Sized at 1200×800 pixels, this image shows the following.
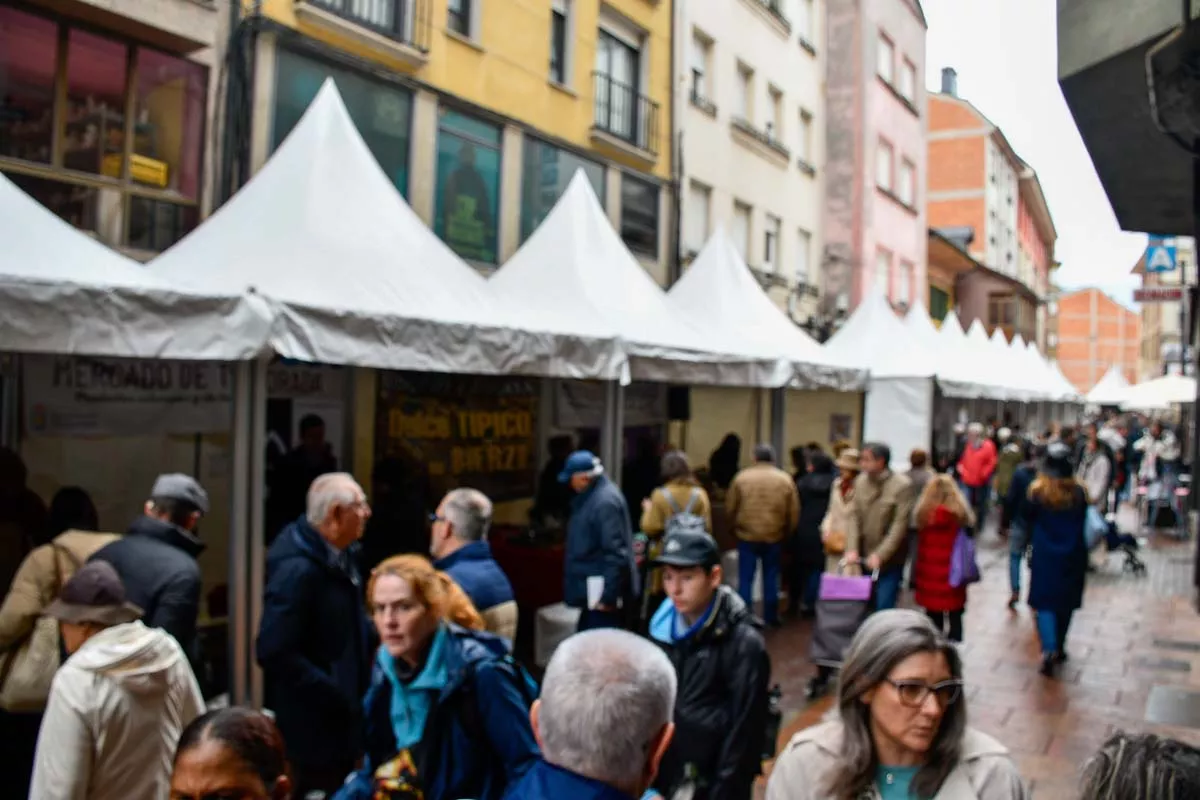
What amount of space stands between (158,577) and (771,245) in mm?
18398

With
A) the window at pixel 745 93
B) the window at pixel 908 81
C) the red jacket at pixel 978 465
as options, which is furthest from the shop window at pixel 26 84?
the window at pixel 908 81

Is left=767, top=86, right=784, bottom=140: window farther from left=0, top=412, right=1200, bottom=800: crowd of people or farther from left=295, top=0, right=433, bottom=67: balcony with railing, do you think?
left=0, top=412, right=1200, bottom=800: crowd of people

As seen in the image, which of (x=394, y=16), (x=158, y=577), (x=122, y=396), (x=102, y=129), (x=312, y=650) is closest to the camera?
(x=158, y=577)

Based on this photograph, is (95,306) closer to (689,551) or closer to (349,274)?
(349,274)

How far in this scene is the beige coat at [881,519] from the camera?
7609 mm

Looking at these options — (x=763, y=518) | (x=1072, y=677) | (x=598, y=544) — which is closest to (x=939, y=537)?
(x=1072, y=677)

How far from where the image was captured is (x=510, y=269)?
945 cm

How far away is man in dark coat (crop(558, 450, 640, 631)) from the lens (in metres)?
6.87

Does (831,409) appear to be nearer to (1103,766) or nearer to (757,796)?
(757,796)

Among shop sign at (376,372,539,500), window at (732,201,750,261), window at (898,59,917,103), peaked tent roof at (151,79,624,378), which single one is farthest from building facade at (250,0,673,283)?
window at (898,59,917,103)

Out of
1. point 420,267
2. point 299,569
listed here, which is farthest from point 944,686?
point 420,267

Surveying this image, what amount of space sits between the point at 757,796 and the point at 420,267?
13.6ft

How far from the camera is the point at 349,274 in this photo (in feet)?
20.7

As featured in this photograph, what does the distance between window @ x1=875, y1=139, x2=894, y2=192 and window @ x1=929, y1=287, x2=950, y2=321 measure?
6.81 m
